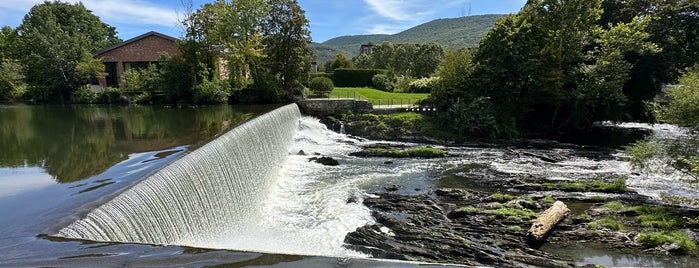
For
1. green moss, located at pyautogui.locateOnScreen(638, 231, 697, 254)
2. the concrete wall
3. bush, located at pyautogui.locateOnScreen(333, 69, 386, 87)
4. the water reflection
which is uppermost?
bush, located at pyautogui.locateOnScreen(333, 69, 386, 87)

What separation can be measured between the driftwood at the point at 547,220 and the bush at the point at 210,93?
972 inches

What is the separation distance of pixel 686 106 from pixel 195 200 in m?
15.2

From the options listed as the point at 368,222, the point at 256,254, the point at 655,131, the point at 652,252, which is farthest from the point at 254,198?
the point at 655,131

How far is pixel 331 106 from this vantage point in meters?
26.8

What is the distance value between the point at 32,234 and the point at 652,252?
11489 millimetres

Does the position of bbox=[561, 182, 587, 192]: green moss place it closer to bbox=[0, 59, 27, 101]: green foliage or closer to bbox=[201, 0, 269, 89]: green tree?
bbox=[201, 0, 269, 89]: green tree

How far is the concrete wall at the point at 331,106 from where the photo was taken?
87.2 feet

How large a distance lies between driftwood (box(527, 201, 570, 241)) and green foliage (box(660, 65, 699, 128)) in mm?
6281

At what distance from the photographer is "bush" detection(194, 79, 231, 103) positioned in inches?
1139

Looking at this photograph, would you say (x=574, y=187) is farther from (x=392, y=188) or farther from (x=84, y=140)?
(x=84, y=140)

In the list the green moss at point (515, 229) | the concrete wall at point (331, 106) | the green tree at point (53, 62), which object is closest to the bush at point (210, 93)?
the concrete wall at point (331, 106)

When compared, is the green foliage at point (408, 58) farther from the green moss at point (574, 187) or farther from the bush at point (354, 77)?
the green moss at point (574, 187)

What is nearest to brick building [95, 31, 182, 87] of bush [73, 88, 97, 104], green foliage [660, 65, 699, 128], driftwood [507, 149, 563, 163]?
bush [73, 88, 97, 104]

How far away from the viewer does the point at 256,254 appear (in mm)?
3605
